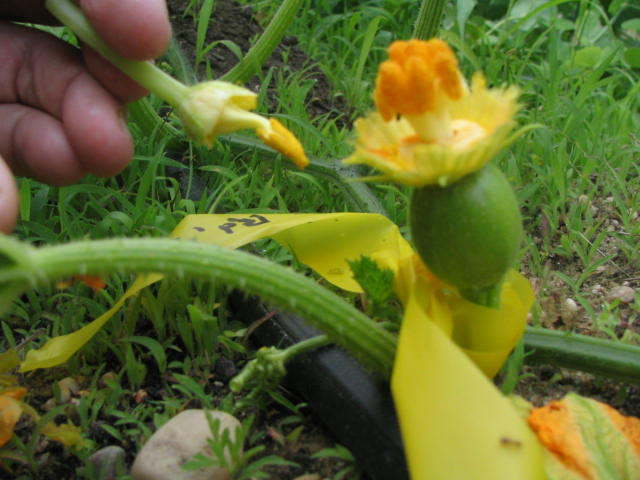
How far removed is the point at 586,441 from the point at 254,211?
33.8 inches

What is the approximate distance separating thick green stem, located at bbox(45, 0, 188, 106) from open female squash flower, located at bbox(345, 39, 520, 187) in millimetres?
329

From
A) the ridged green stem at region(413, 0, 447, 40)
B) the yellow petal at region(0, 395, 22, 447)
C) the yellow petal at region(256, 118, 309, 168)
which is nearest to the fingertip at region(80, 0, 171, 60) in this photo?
the yellow petal at region(256, 118, 309, 168)

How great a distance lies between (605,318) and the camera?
121cm

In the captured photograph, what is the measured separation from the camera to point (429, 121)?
91 centimetres

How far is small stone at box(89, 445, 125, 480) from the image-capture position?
1055mm

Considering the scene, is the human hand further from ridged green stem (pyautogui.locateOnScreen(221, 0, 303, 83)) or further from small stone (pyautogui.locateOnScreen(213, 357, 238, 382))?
ridged green stem (pyautogui.locateOnScreen(221, 0, 303, 83))

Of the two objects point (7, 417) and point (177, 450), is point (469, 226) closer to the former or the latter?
point (177, 450)

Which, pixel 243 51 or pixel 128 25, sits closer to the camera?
pixel 128 25

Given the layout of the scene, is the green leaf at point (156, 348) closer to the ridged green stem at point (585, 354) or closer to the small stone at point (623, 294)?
the ridged green stem at point (585, 354)

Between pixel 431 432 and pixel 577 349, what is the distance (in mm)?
371

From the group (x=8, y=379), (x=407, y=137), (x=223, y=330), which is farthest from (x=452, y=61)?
(x=8, y=379)

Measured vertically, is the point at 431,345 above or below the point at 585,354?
above

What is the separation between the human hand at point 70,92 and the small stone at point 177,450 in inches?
20.6

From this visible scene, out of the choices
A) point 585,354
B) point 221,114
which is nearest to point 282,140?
point 221,114
